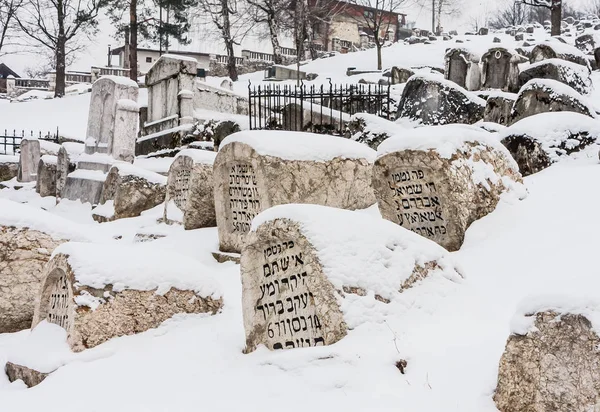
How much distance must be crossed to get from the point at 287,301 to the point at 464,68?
15.8 m

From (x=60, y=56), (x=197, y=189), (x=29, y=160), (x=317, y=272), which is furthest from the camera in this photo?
(x=60, y=56)

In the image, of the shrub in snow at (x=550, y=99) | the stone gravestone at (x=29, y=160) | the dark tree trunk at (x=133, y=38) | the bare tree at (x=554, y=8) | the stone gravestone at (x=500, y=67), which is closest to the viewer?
the shrub in snow at (x=550, y=99)

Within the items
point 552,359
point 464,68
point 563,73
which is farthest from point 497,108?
point 552,359

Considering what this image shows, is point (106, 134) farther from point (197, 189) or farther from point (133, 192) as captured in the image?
point (197, 189)

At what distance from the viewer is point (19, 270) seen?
5430 millimetres

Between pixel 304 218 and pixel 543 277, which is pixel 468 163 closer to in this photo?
pixel 543 277

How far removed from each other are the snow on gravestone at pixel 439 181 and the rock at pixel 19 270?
305 cm

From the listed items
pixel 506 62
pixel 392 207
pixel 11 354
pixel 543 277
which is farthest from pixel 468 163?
pixel 506 62

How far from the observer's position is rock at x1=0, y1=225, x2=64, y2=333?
5.39 meters

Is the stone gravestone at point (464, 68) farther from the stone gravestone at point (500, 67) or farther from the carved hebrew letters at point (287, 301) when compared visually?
the carved hebrew letters at point (287, 301)

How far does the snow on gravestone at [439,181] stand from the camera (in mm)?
5227

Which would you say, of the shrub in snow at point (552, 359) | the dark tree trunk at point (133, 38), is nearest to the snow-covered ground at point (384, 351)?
the shrub in snow at point (552, 359)

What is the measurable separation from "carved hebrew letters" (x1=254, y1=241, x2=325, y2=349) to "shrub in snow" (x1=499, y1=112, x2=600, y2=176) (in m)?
4.48

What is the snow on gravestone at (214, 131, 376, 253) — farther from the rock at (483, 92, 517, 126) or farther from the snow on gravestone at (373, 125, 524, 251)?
the rock at (483, 92, 517, 126)
